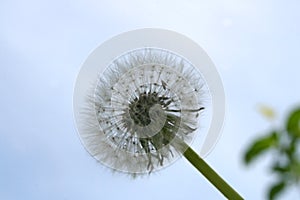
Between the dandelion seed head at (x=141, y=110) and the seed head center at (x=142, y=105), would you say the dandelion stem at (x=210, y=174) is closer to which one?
the dandelion seed head at (x=141, y=110)

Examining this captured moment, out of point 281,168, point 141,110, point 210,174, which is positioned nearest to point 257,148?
point 281,168

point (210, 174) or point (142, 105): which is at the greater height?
point (142, 105)

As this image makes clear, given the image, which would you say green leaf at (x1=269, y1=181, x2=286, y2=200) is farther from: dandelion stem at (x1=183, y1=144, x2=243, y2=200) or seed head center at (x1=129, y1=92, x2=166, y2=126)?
seed head center at (x1=129, y1=92, x2=166, y2=126)

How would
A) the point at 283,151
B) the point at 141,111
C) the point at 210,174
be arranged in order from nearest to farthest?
the point at 283,151 → the point at 210,174 → the point at 141,111

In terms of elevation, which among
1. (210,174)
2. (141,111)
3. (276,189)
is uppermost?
(141,111)

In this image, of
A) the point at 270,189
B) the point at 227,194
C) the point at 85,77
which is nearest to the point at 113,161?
the point at 85,77

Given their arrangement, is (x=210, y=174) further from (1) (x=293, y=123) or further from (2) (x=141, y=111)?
(1) (x=293, y=123)
